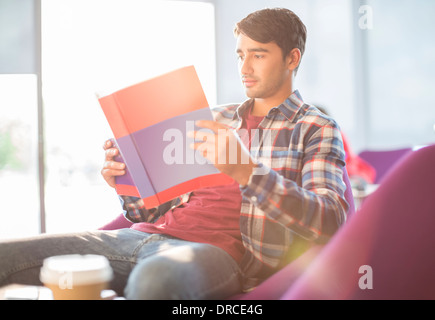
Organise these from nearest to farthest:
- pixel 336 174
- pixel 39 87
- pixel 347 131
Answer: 1. pixel 336 174
2. pixel 39 87
3. pixel 347 131

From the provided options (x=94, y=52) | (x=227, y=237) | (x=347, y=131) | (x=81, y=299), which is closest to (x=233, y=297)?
(x=227, y=237)

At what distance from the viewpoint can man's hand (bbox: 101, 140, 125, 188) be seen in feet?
3.72

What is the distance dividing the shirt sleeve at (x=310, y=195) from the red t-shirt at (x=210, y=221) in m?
A: 0.21

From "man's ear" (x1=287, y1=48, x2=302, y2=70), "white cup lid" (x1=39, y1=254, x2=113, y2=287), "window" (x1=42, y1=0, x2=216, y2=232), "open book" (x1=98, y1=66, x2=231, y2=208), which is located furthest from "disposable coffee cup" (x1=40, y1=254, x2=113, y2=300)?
"window" (x1=42, y1=0, x2=216, y2=232)

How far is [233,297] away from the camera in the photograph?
37.4 inches

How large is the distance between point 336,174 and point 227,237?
32 cm

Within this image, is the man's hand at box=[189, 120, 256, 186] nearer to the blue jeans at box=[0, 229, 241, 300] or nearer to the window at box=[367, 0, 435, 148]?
the blue jeans at box=[0, 229, 241, 300]

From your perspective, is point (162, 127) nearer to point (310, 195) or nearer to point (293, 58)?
point (310, 195)

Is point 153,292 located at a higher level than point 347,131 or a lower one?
lower

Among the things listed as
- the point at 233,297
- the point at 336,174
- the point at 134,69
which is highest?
the point at 134,69

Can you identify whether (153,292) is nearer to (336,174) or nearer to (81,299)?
(81,299)

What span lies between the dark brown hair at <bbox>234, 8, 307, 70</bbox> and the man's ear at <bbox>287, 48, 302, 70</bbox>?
0.5 inches

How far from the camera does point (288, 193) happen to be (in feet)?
2.97

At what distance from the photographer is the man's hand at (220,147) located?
834 millimetres
